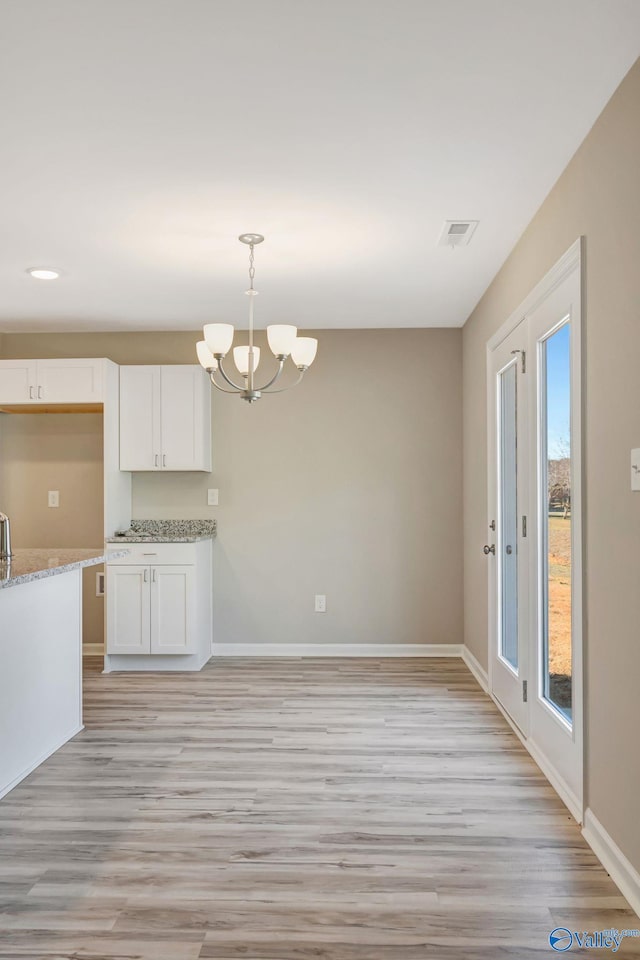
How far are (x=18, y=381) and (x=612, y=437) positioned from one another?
4053 mm

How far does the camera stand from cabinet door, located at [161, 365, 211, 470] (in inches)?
200

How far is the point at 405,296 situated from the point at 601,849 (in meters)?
3.18

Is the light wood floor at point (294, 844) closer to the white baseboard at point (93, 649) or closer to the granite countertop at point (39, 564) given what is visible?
the granite countertop at point (39, 564)

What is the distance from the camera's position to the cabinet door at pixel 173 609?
4816 millimetres

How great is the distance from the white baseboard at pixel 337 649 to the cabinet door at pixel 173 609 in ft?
1.76

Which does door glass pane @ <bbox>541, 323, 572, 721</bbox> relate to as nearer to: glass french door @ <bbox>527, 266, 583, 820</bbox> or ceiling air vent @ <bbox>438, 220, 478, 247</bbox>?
glass french door @ <bbox>527, 266, 583, 820</bbox>

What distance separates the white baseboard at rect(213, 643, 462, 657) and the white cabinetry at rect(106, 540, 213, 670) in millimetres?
508

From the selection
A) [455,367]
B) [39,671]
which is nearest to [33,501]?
[39,671]

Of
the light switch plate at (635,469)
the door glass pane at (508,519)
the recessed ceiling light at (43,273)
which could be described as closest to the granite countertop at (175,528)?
the recessed ceiling light at (43,273)

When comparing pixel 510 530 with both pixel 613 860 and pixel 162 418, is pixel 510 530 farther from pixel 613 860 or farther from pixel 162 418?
pixel 162 418

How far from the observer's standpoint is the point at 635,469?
199 centimetres

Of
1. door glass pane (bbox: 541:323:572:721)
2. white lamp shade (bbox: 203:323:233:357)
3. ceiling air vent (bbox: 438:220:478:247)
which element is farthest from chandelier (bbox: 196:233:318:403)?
door glass pane (bbox: 541:323:572:721)

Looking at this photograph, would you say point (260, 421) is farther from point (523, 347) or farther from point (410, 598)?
point (523, 347)

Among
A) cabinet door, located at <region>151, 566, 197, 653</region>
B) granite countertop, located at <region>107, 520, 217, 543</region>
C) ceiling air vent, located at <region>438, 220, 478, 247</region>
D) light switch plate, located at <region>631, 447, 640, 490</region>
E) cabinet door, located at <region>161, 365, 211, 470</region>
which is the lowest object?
cabinet door, located at <region>151, 566, 197, 653</region>
